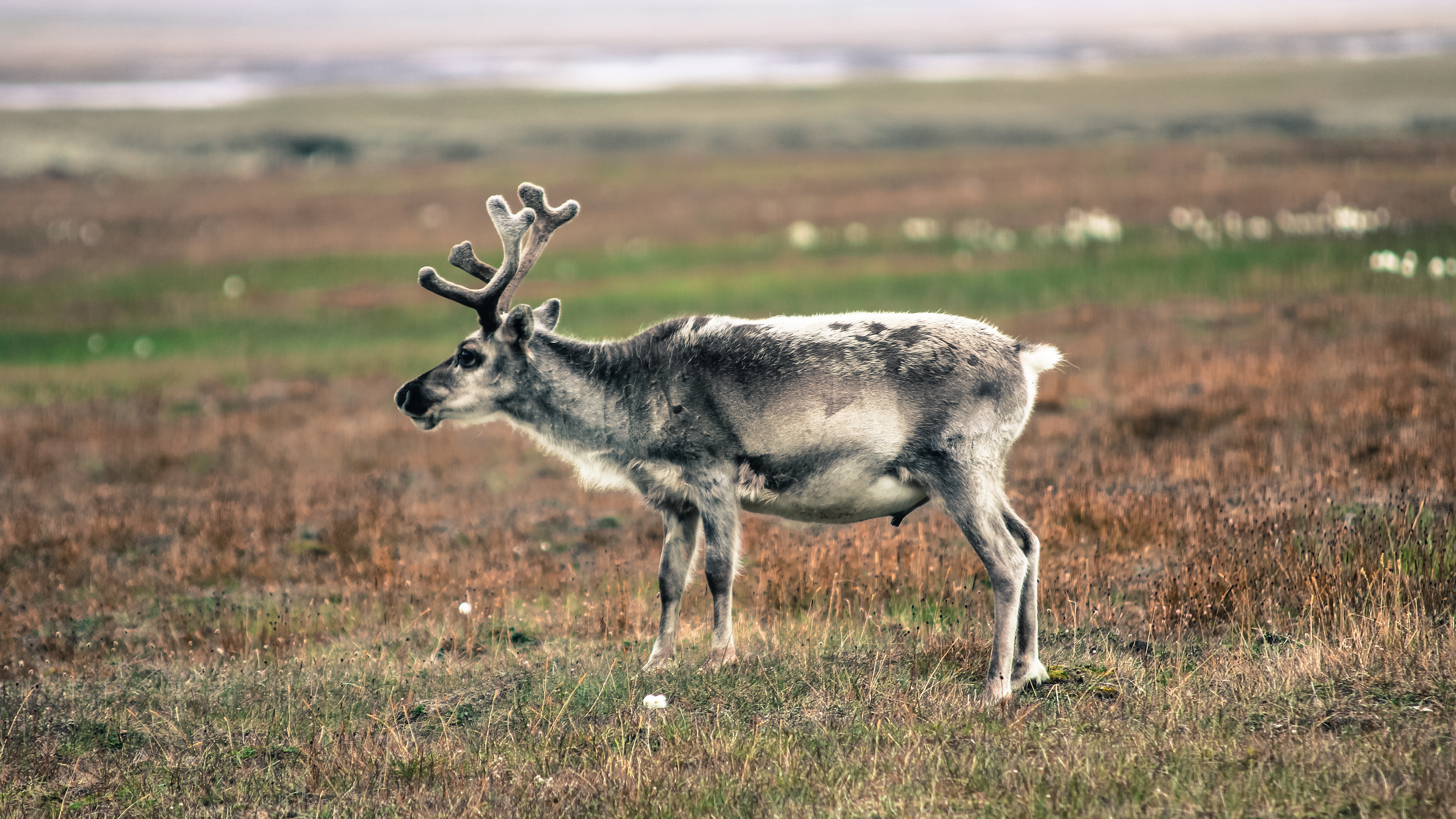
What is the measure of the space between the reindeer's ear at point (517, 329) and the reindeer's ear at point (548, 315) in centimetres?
32

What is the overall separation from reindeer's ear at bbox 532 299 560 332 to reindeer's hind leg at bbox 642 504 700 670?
1.61m

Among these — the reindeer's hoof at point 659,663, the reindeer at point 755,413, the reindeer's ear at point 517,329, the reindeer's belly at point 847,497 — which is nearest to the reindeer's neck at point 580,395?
the reindeer at point 755,413

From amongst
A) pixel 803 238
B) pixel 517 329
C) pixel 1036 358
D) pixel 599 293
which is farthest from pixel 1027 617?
pixel 803 238

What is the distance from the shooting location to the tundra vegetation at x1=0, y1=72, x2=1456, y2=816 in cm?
571

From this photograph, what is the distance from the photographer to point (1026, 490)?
1159cm

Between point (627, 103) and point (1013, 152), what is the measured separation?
2105 inches

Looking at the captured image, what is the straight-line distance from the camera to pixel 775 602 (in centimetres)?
905

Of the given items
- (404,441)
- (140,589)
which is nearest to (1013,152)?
(404,441)

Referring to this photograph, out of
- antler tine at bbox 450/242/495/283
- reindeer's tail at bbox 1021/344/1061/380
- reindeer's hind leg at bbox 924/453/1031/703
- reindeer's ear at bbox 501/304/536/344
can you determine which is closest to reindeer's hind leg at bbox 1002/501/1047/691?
reindeer's hind leg at bbox 924/453/1031/703

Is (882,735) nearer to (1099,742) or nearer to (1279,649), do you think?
(1099,742)

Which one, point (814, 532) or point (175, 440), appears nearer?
point (814, 532)

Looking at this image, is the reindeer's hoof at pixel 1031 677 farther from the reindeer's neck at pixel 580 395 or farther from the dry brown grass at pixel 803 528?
the reindeer's neck at pixel 580 395

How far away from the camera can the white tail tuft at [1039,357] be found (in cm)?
708

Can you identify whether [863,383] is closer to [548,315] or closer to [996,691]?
[996,691]
